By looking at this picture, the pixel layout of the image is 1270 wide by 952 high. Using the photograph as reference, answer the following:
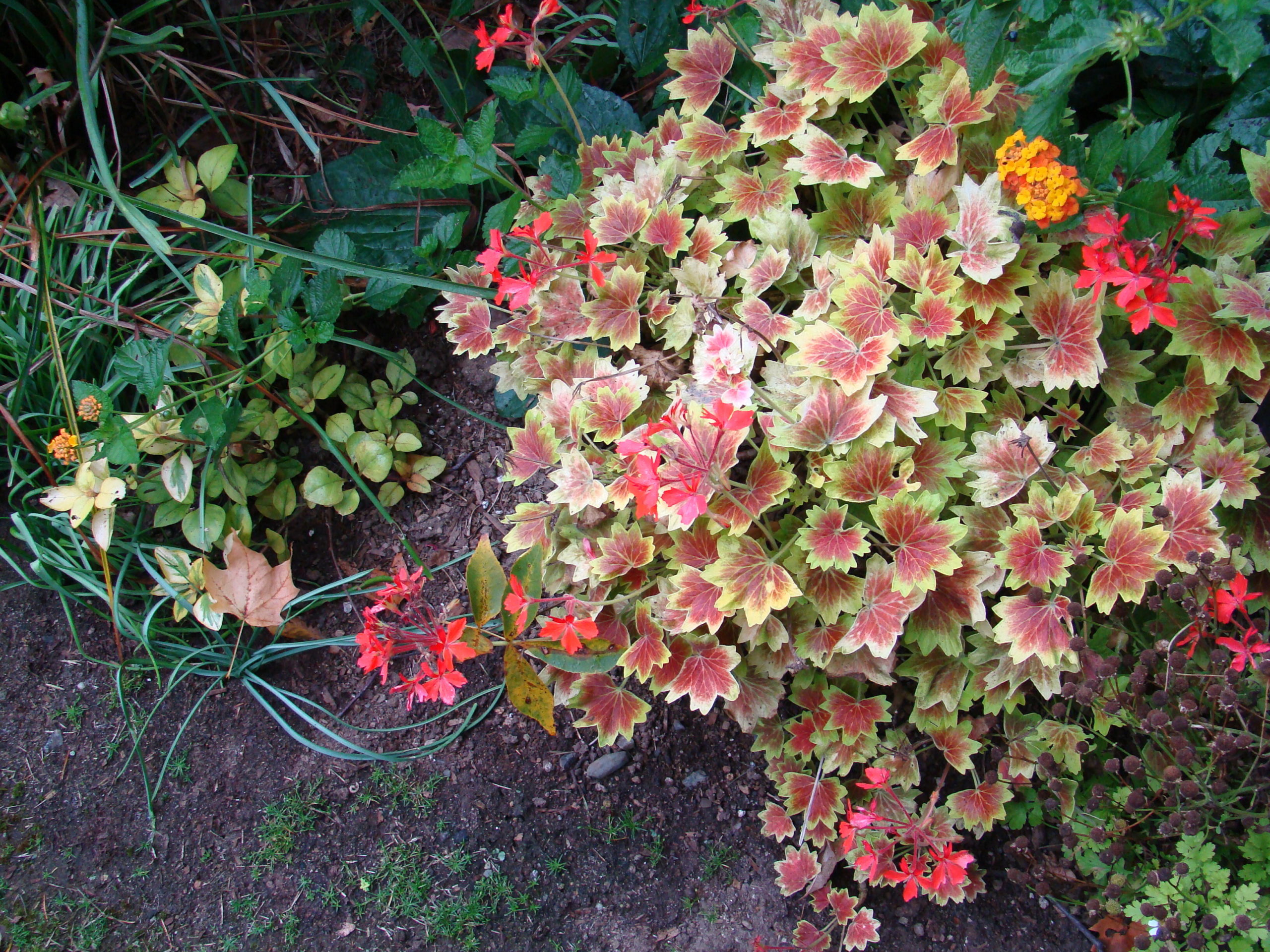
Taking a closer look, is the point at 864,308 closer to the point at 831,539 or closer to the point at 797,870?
the point at 831,539

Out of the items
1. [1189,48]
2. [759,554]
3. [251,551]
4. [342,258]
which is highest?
[1189,48]

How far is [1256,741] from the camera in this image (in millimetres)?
1338

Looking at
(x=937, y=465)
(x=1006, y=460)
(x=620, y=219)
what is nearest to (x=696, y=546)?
(x=937, y=465)

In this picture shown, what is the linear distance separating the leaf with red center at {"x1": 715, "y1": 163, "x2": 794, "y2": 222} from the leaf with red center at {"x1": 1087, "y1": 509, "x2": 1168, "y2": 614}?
0.81m

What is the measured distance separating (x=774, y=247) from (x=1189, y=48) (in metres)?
0.83

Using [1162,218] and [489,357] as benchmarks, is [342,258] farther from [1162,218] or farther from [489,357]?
[1162,218]

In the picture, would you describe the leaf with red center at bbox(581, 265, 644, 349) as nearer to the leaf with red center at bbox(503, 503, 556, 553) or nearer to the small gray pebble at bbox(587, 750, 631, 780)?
the leaf with red center at bbox(503, 503, 556, 553)

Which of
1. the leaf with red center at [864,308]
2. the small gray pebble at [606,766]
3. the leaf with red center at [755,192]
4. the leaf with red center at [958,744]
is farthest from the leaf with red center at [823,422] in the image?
the small gray pebble at [606,766]

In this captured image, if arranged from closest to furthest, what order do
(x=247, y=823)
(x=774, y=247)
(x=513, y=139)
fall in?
(x=774, y=247)
(x=247, y=823)
(x=513, y=139)

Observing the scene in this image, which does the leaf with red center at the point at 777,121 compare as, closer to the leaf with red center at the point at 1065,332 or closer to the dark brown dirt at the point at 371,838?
the leaf with red center at the point at 1065,332

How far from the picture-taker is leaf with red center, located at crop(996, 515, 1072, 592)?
55.7 inches

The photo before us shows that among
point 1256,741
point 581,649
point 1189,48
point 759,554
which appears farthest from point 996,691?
point 1189,48

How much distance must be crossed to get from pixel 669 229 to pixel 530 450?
1.65 ft

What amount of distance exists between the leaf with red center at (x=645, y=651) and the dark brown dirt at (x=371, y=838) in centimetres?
46
